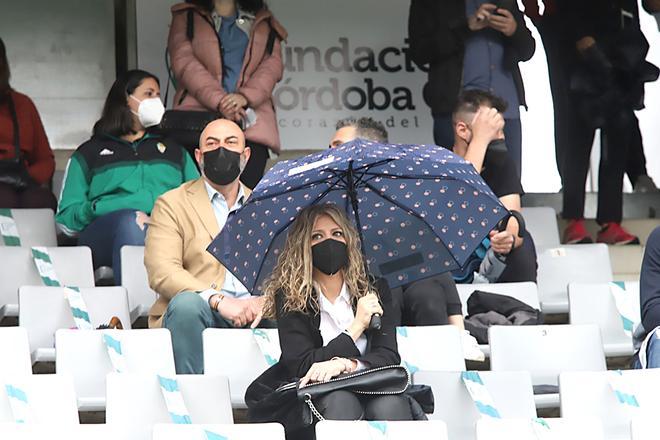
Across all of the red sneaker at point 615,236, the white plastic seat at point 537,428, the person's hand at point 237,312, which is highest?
the white plastic seat at point 537,428

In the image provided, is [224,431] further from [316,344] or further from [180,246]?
[180,246]

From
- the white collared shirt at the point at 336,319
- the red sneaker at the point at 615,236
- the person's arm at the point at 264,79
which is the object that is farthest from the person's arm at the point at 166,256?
the red sneaker at the point at 615,236

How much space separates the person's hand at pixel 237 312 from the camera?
6039mm

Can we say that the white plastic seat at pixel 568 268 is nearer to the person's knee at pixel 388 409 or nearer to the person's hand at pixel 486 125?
the person's hand at pixel 486 125

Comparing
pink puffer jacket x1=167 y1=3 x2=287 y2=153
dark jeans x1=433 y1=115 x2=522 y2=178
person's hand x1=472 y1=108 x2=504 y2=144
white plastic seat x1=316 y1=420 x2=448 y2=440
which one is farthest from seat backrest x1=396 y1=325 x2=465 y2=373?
pink puffer jacket x1=167 y1=3 x2=287 y2=153

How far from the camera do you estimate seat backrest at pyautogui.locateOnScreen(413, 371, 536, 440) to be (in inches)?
214

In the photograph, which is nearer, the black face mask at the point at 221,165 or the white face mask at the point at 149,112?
the black face mask at the point at 221,165

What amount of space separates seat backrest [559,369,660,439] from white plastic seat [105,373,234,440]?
1.12 m

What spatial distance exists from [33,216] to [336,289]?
2747 millimetres

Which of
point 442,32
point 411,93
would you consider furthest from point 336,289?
point 411,93

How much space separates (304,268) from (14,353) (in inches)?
43.9

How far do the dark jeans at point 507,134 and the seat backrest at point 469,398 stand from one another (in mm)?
2464

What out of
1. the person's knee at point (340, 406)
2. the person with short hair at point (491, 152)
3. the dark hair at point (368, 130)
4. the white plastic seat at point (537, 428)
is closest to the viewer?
the white plastic seat at point (537, 428)

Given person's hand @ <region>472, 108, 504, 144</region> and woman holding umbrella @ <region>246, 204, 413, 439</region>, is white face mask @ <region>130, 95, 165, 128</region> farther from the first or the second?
woman holding umbrella @ <region>246, 204, 413, 439</region>
